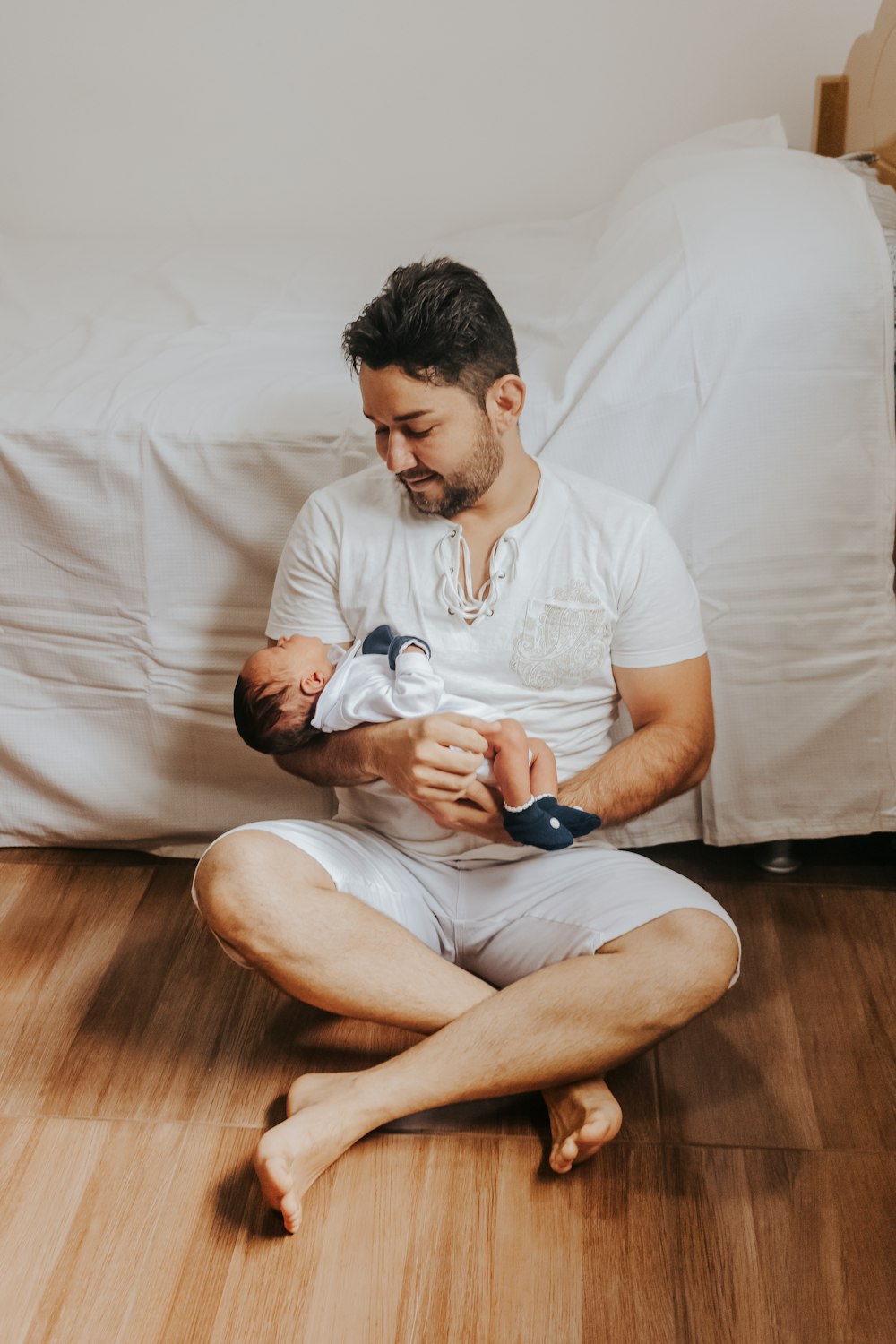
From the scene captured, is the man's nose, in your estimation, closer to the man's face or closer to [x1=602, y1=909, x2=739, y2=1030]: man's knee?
the man's face

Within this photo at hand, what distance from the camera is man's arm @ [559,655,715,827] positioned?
Result: 1452 millimetres

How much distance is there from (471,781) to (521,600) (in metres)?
0.25

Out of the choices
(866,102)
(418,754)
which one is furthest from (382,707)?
(866,102)

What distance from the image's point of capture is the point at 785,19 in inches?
100

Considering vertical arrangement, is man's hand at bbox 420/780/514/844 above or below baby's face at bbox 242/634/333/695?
below

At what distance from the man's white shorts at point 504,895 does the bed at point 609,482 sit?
1.07ft

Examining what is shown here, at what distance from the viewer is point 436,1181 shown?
1318 mm

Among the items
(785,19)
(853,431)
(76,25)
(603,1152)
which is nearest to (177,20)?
(76,25)

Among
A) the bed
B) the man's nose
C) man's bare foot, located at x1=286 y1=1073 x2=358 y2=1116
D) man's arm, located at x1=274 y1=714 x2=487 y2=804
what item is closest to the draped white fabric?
the bed

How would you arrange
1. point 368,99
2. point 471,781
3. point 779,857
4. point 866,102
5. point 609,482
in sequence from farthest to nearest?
1. point 368,99
2. point 866,102
3. point 779,857
4. point 609,482
5. point 471,781

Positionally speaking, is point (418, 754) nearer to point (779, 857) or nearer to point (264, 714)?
point (264, 714)

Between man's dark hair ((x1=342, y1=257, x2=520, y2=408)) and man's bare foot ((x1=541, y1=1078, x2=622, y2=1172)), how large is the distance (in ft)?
2.70

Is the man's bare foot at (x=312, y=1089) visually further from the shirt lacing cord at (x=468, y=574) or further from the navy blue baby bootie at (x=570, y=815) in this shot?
the shirt lacing cord at (x=468, y=574)

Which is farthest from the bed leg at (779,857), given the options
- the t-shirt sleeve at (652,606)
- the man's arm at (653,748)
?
the t-shirt sleeve at (652,606)
